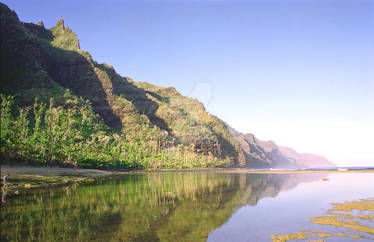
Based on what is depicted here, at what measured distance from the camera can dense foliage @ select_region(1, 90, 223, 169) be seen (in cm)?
5509

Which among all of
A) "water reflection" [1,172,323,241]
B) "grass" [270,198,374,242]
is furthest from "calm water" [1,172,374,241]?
"grass" [270,198,374,242]

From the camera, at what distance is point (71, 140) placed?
7062 centimetres

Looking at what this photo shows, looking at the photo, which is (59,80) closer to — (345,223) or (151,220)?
(151,220)

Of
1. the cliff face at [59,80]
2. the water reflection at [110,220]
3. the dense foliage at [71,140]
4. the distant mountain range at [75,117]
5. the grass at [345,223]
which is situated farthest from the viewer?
the cliff face at [59,80]

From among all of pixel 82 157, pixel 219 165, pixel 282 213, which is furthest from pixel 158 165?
pixel 282 213

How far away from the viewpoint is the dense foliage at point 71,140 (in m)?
55.1

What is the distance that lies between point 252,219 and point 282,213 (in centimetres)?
325

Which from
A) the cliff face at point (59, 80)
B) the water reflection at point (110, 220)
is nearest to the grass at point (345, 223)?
the water reflection at point (110, 220)

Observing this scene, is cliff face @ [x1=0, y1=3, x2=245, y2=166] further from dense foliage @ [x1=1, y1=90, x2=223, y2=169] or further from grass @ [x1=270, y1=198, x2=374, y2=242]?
grass @ [x1=270, y1=198, x2=374, y2=242]

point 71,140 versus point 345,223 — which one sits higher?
point 71,140

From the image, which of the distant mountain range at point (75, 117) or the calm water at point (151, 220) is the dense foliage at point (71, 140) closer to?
the distant mountain range at point (75, 117)

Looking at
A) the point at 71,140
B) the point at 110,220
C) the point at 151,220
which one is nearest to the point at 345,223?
the point at 151,220

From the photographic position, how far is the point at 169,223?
14477mm

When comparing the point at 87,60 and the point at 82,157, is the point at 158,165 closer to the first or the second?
the point at 82,157
